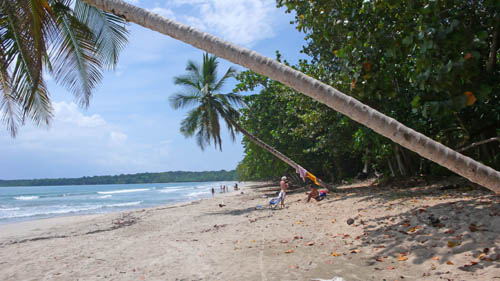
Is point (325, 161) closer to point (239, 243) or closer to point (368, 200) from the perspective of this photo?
point (368, 200)

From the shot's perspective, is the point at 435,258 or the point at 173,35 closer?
the point at 173,35

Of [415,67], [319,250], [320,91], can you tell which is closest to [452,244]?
[319,250]

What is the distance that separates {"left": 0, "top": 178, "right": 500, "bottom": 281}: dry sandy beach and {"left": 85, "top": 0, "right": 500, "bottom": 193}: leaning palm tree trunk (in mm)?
1951

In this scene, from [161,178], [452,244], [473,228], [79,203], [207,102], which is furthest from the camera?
[161,178]

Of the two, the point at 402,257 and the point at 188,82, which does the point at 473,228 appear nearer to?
the point at 402,257

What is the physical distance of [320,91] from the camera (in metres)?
2.77

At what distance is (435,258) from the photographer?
4.32 meters

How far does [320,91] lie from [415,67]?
375cm

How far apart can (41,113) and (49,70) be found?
1184 mm

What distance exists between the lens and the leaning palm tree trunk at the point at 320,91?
2.46 meters

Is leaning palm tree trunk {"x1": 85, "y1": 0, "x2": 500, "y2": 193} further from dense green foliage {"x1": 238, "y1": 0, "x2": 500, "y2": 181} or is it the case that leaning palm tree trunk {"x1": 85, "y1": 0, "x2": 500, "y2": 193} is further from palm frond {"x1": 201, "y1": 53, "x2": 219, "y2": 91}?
palm frond {"x1": 201, "y1": 53, "x2": 219, "y2": 91}

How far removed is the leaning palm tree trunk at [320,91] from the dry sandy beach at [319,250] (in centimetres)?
195

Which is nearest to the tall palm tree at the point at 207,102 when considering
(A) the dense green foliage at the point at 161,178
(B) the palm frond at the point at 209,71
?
(B) the palm frond at the point at 209,71

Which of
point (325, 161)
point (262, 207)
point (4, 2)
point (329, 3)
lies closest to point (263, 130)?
point (325, 161)
